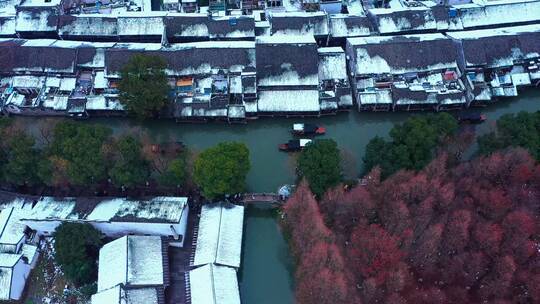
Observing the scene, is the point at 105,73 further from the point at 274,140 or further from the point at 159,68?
the point at 274,140

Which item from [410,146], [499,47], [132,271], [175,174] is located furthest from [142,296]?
[499,47]

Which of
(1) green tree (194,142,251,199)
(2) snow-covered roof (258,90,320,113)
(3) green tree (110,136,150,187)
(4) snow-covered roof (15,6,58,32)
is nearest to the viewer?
(1) green tree (194,142,251,199)

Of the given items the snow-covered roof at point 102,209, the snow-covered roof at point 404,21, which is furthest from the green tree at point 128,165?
the snow-covered roof at point 404,21

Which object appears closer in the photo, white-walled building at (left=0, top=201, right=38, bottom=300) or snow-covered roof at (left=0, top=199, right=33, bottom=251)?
white-walled building at (left=0, top=201, right=38, bottom=300)

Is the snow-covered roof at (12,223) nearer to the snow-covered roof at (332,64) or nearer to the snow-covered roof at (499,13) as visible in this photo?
the snow-covered roof at (332,64)

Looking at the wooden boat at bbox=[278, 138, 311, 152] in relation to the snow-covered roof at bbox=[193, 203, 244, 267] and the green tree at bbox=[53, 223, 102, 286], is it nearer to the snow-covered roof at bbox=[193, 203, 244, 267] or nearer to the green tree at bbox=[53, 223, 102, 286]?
the snow-covered roof at bbox=[193, 203, 244, 267]

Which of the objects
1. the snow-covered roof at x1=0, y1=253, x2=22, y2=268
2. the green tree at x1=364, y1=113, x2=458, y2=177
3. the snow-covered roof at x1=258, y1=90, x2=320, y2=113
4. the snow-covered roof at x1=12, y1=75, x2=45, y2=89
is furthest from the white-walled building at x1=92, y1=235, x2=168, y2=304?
the snow-covered roof at x1=12, y1=75, x2=45, y2=89
